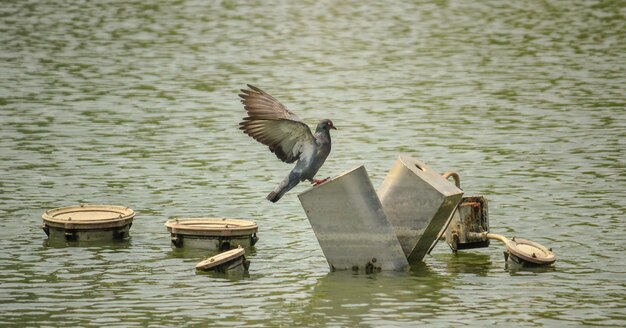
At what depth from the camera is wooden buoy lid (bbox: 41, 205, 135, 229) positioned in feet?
65.4

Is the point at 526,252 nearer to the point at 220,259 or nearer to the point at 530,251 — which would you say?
the point at 530,251

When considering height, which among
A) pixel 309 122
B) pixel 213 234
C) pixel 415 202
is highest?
pixel 415 202

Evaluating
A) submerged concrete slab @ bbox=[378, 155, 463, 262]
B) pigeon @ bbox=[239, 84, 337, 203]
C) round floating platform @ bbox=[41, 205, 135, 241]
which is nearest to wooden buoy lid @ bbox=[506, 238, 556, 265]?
submerged concrete slab @ bbox=[378, 155, 463, 262]

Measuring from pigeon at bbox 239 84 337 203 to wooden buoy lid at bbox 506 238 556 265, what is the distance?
8.76ft

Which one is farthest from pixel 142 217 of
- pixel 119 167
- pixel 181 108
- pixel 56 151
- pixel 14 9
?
pixel 14 9

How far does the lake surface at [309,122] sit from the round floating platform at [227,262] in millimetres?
194

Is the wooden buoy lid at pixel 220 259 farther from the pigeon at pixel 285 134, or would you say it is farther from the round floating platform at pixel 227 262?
the pigeon at pixel 285 134

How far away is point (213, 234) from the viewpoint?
19.4 metres

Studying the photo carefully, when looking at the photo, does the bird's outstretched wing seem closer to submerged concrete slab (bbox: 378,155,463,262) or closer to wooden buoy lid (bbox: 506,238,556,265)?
submerged concrete slab (bbox: 378,155,463,262)

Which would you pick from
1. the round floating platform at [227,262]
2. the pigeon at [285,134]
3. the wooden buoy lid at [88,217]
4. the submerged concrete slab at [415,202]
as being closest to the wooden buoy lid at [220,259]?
the round floating platform at [227,262]

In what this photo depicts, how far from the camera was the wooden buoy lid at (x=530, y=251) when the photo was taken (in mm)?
18656

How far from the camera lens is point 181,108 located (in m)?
34.1

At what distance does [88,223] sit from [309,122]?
39.1 feet

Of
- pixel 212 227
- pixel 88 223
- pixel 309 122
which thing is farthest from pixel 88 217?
pixel 309 122
